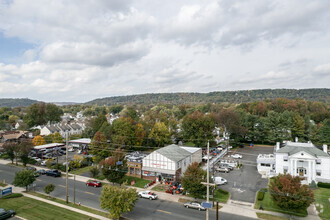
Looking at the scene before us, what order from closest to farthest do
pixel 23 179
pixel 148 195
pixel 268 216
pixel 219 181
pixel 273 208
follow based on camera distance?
1. pixel 268 216
2. pixel 273 208
3. pixel 148 195
4. pixel 23 179
5. pixel 219 181

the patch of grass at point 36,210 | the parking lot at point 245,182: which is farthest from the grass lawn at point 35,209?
the parking lot at point 245,182

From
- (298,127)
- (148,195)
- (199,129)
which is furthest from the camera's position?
(298,127)

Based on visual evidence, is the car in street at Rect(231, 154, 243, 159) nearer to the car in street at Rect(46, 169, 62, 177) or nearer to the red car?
the red car

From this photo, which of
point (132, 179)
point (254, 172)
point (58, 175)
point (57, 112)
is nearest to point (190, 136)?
point (254, 172)

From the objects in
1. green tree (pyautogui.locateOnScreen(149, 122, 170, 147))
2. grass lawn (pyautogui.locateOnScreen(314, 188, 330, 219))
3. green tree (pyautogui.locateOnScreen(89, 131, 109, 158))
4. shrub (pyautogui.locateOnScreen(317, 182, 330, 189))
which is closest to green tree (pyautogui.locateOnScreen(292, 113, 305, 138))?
shrub (pyautogui.locateOnScreen(317, 182, 330, 189))

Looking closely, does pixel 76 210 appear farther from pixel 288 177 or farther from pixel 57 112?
pixel 57 112

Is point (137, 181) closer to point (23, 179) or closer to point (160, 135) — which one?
point (23, 179)

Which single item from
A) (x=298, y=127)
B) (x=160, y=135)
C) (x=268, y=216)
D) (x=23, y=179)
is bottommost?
(x=268, y=216)

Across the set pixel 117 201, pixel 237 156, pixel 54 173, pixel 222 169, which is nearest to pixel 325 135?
pixel 237 156
